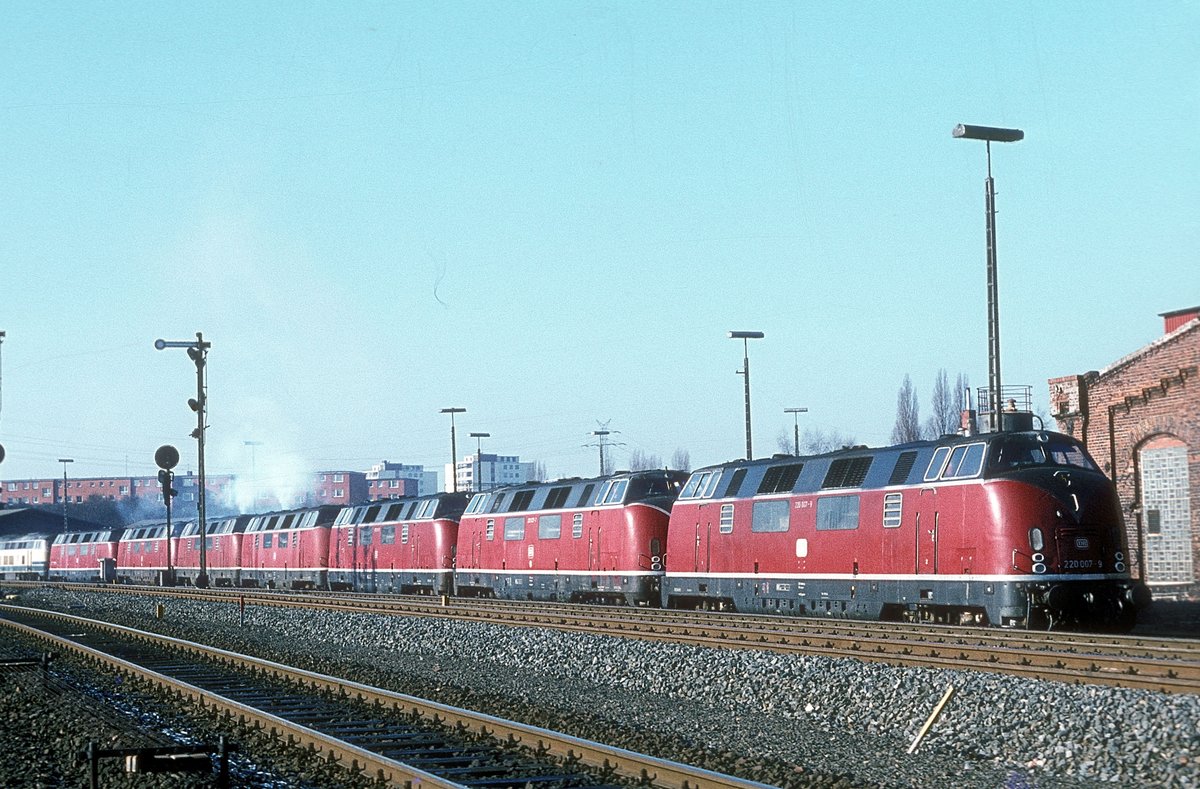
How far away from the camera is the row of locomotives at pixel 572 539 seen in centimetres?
3472

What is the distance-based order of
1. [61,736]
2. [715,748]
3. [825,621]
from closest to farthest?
[715,748] → [61,736] → [825,621]

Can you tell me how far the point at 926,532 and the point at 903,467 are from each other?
61.3 inches

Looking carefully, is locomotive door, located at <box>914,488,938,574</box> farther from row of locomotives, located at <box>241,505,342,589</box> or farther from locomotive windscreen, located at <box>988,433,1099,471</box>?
row of locomotives, located at <box>241,505,342,589</box>

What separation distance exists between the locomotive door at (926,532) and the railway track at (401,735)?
11043mm

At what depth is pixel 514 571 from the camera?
40.8 metres

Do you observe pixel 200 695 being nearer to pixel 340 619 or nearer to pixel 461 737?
pixel 461 737

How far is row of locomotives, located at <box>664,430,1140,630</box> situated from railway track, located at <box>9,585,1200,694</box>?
1.00 metres

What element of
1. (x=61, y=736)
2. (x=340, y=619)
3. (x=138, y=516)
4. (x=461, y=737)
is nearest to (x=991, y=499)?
(x=461, y=737)

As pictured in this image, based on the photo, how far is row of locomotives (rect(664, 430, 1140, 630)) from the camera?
2272 cm

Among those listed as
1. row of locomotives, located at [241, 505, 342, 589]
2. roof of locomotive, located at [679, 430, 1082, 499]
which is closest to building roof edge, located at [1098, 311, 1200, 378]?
roof of locomotive, located at [679, 430, 1082, 499]

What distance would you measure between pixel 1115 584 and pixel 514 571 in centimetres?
2124

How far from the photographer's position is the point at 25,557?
97.6m

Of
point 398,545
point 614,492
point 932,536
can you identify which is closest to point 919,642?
point 932,536

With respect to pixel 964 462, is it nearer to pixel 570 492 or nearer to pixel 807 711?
pixel 807 711
